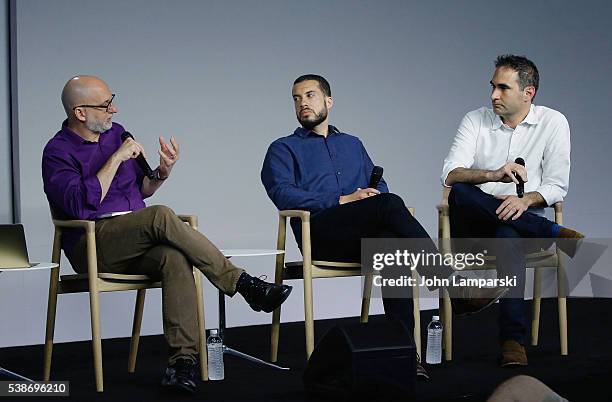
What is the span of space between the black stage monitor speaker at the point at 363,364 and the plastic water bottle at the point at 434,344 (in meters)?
0.76

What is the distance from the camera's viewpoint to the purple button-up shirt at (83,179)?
143 inches

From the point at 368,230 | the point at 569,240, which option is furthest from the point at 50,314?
the point at 569,240

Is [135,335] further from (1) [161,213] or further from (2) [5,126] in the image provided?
(2) [5,126]

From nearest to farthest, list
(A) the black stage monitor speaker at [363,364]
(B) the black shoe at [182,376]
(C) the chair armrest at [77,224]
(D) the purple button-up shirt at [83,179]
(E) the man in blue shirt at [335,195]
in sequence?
(A) the black stage monitor speaker at [363,364] → (B) the black shoe at [182,376] → (C) the chair armrest at [77,224] → (D) the purple button-up shirt at [83,179] → (E) the man in blue shirt at [335,195]

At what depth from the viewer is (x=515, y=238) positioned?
4.00 metres

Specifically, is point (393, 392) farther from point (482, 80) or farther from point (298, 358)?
point (482, 80)

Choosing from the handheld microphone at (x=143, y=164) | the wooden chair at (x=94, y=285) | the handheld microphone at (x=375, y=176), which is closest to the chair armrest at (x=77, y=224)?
the wooden chair at (x=94, y=285)

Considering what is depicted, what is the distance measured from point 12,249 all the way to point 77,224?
24 centimetres

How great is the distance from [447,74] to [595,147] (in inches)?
53.3

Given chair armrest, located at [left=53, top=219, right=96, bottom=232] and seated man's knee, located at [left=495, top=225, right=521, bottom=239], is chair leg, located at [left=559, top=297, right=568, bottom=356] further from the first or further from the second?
chair armrest, located at [left=53, top=219, right=96, bottom=232]

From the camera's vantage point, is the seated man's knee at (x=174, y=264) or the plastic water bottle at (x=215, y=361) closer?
the seated man's knee at (x=174, y=264)

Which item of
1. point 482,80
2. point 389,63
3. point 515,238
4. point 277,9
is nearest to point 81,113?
point 515,238

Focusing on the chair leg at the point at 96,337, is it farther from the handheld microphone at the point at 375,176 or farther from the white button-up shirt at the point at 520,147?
the white button-up shirt at the point at 520,147
